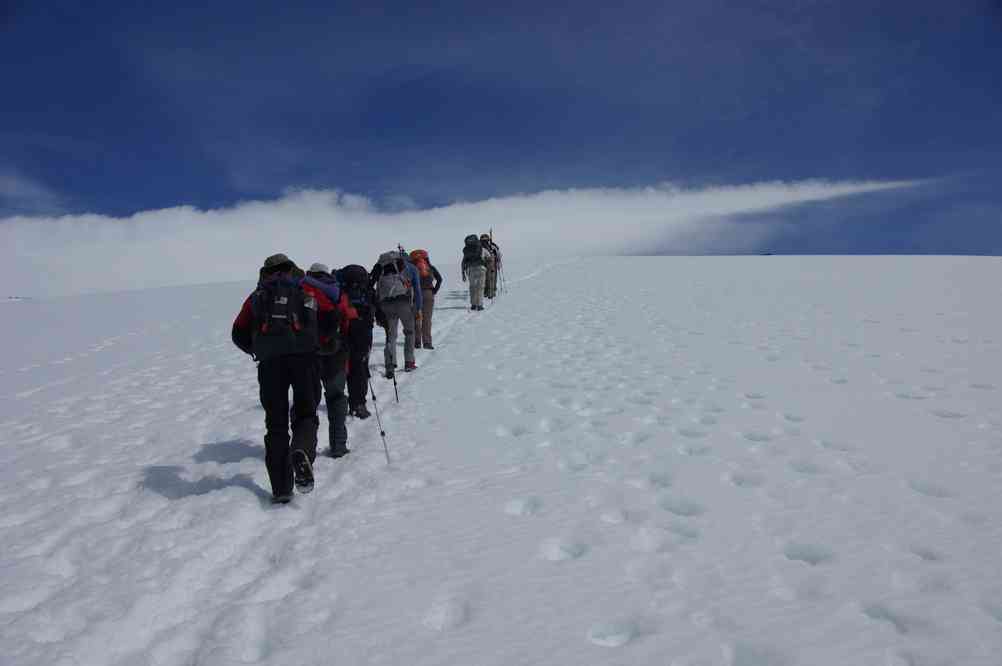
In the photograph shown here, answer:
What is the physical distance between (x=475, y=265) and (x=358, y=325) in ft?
32.8

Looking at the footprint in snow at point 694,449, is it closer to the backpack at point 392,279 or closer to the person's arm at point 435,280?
the backpack at point 392,279

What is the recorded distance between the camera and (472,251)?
16578 mm

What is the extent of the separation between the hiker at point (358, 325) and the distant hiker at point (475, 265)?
905 centimetres

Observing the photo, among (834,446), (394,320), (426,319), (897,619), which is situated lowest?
(897,619)

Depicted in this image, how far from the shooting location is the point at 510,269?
35.9 meters

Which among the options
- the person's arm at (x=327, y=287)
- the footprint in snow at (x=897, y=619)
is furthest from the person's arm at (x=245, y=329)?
the footprint in snow at (x=897, y=619)

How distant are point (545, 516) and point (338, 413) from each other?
10.2 feet

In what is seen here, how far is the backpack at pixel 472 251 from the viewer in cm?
1637

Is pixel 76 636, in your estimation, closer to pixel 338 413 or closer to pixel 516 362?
pixel 338 413

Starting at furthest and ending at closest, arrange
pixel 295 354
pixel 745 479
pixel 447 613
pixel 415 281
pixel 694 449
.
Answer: pixel 415 281
pixel 694 449
pixel 295 354
pixel 745 479
pixel 447 613

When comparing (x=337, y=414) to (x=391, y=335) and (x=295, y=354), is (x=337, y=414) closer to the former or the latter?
(x=295, y=354)

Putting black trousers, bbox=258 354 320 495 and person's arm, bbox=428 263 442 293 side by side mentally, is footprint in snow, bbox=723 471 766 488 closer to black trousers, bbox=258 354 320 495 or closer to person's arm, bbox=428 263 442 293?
black trousers, bbox=258 354 320 495

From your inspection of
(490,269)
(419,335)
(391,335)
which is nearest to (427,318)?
(419,335)

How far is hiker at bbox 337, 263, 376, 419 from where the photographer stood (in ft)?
23.9
